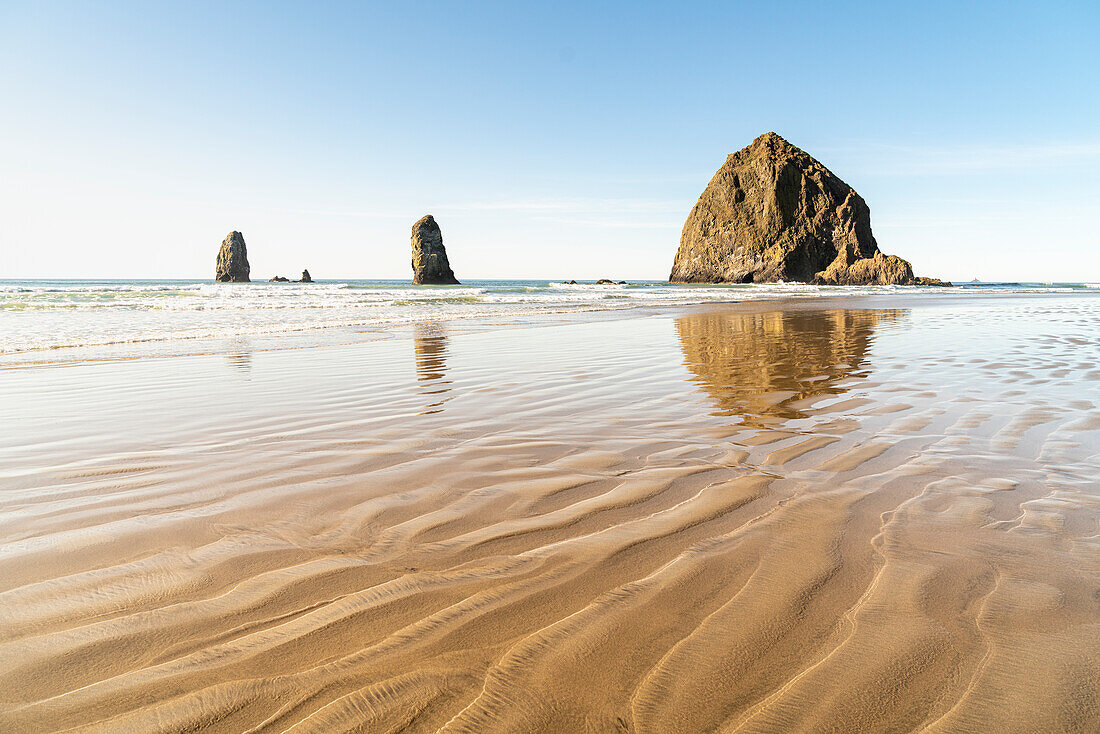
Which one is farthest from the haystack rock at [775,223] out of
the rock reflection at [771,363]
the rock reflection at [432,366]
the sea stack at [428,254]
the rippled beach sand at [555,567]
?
the rippled beach sand at [555,567]

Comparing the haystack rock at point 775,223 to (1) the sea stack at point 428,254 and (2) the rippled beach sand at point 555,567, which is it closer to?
(1) the sea stack at point 428,254

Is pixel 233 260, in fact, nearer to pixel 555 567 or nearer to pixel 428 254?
pixel 428 254

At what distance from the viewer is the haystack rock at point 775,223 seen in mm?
93688

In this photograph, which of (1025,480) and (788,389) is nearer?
(1025,480)

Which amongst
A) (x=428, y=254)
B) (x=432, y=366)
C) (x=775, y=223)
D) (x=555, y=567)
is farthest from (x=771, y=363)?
(x=775, y=223)

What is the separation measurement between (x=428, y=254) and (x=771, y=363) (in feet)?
212

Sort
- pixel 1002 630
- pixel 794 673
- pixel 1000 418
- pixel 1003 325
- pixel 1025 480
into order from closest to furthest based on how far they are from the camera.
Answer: pixel 794 673 < pixel 1002 630 < pixel 1025 480 < pixel 1000 418 < pixel 1003 325

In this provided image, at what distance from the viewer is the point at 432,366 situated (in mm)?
7762

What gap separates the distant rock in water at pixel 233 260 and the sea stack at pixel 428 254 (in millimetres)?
33279

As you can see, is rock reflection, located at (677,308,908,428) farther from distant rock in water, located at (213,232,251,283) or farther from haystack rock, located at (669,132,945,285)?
distant rock in water, located at (213,232,251,283)

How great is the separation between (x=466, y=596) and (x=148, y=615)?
1.04 m

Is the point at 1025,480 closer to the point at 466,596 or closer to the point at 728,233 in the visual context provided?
the point at 466,596

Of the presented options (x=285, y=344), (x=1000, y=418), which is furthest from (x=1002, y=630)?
(x=285, y=344)

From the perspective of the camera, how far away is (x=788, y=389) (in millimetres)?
5848
